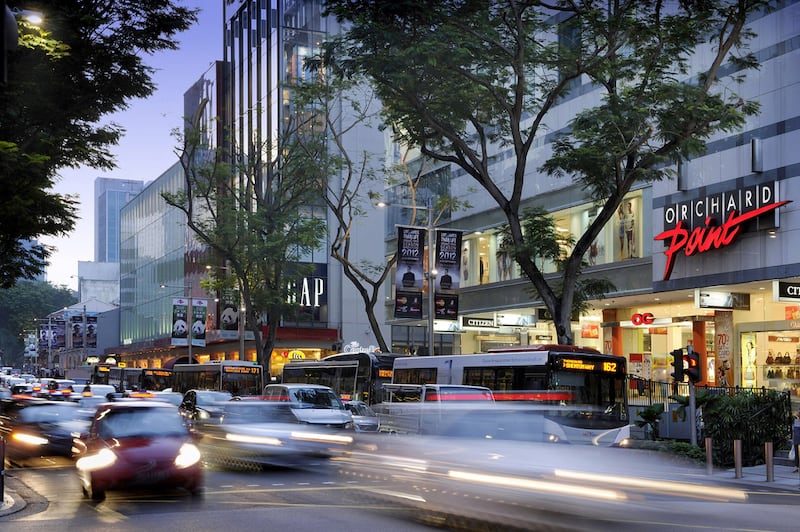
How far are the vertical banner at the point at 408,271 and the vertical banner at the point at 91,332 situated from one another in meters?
72.8

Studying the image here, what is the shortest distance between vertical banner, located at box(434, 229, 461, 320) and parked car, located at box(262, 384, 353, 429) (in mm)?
12507

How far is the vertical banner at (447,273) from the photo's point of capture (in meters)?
37.8

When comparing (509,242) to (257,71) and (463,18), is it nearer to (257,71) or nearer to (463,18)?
(463,18)

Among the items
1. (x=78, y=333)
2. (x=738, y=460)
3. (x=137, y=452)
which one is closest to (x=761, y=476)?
(x=738, y=460)

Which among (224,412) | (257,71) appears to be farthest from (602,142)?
(257,71)

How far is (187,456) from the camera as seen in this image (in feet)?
52.9

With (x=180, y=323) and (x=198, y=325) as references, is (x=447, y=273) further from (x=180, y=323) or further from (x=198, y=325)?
(x=180, y=323)

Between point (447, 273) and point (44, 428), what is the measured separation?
18.6 meters

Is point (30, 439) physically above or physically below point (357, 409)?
above

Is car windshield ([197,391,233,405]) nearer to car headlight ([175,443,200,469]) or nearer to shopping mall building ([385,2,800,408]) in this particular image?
shopping mall building ([385,2,800,408])

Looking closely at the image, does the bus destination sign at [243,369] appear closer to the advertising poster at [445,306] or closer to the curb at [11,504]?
the advertising poster at [445,306]

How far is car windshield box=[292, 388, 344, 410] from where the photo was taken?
25.6 meters

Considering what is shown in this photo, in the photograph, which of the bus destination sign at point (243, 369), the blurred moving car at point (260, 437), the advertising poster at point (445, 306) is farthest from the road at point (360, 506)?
the bus destination sign at point (243, 369)

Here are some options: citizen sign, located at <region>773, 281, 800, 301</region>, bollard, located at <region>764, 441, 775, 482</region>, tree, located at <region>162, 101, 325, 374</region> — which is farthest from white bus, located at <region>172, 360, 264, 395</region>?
bollard, located at <region>764, 441, 775, 482</region>
